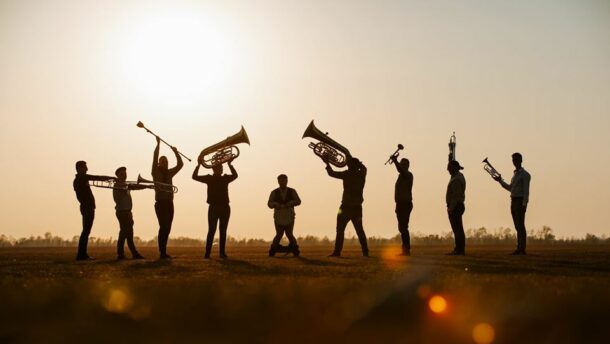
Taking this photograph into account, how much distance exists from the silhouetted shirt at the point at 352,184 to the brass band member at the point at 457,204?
2.32 metres

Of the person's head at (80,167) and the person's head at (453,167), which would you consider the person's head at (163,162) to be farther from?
the person's head at (453,167)

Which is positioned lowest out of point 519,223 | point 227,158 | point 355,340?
point 355,340

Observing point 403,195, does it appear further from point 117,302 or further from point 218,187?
point 117,302

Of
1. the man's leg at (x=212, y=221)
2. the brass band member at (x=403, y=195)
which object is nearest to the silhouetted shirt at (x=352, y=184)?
the brass band member at (x=403, y=195)

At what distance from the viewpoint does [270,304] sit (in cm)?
798

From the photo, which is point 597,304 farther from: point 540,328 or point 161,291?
point 161,291

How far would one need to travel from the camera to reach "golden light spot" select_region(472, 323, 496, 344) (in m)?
6.70

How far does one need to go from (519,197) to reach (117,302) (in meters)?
13.8

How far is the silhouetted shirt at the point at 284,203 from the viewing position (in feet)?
66.3

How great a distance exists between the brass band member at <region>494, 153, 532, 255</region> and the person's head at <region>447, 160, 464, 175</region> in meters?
1.44

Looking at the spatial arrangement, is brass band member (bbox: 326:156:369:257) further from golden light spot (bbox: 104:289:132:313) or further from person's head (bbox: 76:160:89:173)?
golden light spot (bbox: 104:289:132:313)

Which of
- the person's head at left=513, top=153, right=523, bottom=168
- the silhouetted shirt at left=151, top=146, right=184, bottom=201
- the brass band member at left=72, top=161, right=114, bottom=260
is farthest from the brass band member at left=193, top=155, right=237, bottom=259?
the person's head at left=513, top=153, right=523, bottom=168

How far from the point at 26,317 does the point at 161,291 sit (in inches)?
60.2

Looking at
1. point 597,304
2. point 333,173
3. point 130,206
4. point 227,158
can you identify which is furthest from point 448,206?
point 597,304
